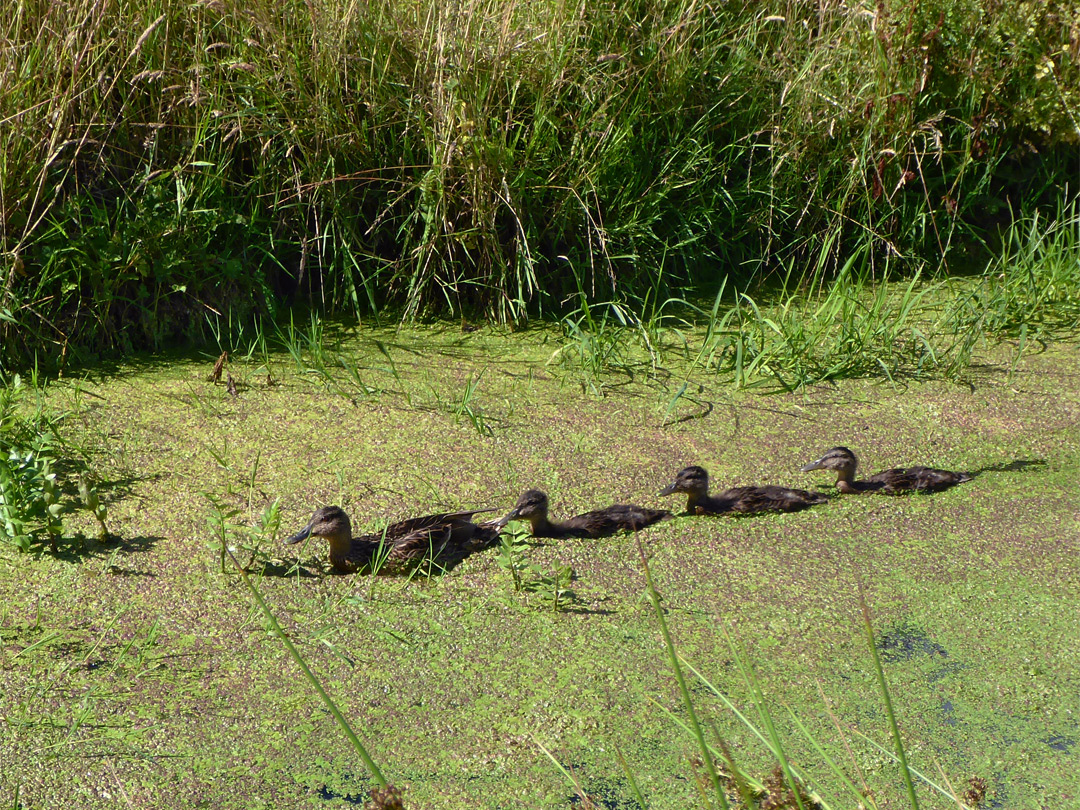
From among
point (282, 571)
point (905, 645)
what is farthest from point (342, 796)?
point (905, 645)

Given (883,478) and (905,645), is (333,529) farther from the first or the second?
(883,478)

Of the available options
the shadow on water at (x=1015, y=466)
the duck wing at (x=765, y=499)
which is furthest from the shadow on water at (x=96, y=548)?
the shadow on water at (x=1015, y=466)

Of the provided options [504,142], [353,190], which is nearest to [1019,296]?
[504,142]

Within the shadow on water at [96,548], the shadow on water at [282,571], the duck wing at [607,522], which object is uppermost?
the duck wing at [607,522]

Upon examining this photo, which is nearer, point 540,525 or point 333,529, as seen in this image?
point 333,529

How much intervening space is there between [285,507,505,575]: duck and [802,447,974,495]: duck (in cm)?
133

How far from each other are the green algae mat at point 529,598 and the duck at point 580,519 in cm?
5

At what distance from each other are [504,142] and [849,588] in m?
2.67

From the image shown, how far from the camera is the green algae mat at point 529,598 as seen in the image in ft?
8.37

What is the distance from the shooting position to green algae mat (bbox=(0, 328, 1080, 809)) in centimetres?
255

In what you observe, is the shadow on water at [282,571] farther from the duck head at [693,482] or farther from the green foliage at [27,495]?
the duck head at [693,482]

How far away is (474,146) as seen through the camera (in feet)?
16.2

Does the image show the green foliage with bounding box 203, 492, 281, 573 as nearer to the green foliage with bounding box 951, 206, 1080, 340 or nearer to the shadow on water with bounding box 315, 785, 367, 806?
the shadow on water with bounding box 315, 785, 367, 806

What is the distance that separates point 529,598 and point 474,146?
2.42 meters
